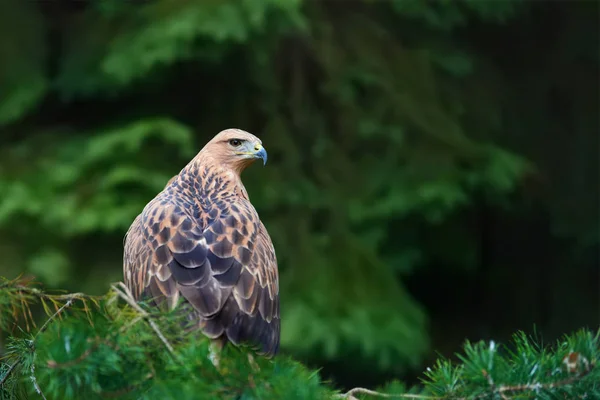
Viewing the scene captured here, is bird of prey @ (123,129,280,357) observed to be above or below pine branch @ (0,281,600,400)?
below

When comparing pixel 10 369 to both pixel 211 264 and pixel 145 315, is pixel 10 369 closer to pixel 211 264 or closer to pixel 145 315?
pixel 145 315

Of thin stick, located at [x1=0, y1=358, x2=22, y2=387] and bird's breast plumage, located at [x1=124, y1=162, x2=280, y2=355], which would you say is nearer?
thin stick, located at [x1=0, y1=358, x2=22, y2=387]

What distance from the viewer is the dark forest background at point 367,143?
24.1ft

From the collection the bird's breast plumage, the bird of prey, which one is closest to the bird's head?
the bird of prey

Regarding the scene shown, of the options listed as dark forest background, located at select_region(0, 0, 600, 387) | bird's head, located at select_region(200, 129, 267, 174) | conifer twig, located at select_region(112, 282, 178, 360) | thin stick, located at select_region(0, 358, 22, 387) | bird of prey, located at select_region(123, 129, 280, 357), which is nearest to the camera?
conifer twig, located at select_region(112, 282, 178, 360)

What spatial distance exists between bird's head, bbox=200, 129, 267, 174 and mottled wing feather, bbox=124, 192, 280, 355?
0.52 meters

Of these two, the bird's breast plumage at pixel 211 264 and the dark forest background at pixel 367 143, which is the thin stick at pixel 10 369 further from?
the dark forest background at pixel 367 143

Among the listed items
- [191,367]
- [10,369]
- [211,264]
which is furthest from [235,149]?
[191,367]

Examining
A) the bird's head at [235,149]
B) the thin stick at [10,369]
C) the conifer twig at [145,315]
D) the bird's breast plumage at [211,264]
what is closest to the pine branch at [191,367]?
the conifer twig at [145,315]

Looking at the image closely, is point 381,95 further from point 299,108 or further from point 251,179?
point 251,179

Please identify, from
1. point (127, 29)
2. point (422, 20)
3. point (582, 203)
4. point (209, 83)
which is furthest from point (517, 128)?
point (127, 29)

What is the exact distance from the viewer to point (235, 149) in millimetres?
4062

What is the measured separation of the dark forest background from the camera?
7332 mm

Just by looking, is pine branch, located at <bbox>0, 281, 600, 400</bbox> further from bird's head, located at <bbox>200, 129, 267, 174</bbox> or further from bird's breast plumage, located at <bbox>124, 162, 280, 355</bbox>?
bird's head, located at <bbox>200, 129, 267, 174</bbox>
